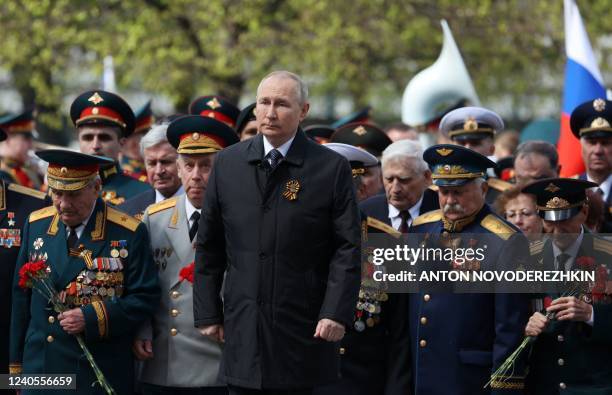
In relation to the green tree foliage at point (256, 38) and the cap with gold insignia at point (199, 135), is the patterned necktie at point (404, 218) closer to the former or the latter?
the cap with gold insignia at point (199, 135)

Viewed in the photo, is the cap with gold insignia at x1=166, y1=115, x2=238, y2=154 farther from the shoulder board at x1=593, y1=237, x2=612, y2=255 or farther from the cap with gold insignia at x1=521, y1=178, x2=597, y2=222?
the shoulder board at x1=593, y1=237, x2=612, y2=255

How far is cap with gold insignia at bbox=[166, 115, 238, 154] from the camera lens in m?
7.82

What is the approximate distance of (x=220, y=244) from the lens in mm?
6484

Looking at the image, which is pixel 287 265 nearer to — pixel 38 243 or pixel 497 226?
pixel 497 226

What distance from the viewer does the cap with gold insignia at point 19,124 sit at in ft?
42.4

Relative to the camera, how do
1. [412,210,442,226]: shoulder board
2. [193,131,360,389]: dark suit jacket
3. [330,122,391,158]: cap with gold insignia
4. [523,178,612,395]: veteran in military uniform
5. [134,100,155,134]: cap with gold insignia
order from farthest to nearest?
[134,100,155,134]: cap with gold insignia
[330,122,391,158]: cap with gold insignia
[412,210,442,226]: shoulder board
[523,178,612,395]: veteran in military uniform
[193,131,360,389]: dark suit jacket

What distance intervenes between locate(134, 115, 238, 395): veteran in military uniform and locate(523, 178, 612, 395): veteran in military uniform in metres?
1.78

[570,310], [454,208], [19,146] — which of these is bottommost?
[570,310]

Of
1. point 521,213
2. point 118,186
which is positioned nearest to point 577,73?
point 521,213

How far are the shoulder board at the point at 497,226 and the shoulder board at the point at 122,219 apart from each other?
1925 millimetres

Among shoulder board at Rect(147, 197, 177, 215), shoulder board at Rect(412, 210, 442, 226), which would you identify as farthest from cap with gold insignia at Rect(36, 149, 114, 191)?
shoulder board at Rect(412, 210, 442, 226)

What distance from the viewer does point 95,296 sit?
732cm

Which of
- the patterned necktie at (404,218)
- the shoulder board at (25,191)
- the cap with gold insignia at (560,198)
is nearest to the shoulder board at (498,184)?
the patterned necktie at (404,218)

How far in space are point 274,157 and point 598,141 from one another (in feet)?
13.1
